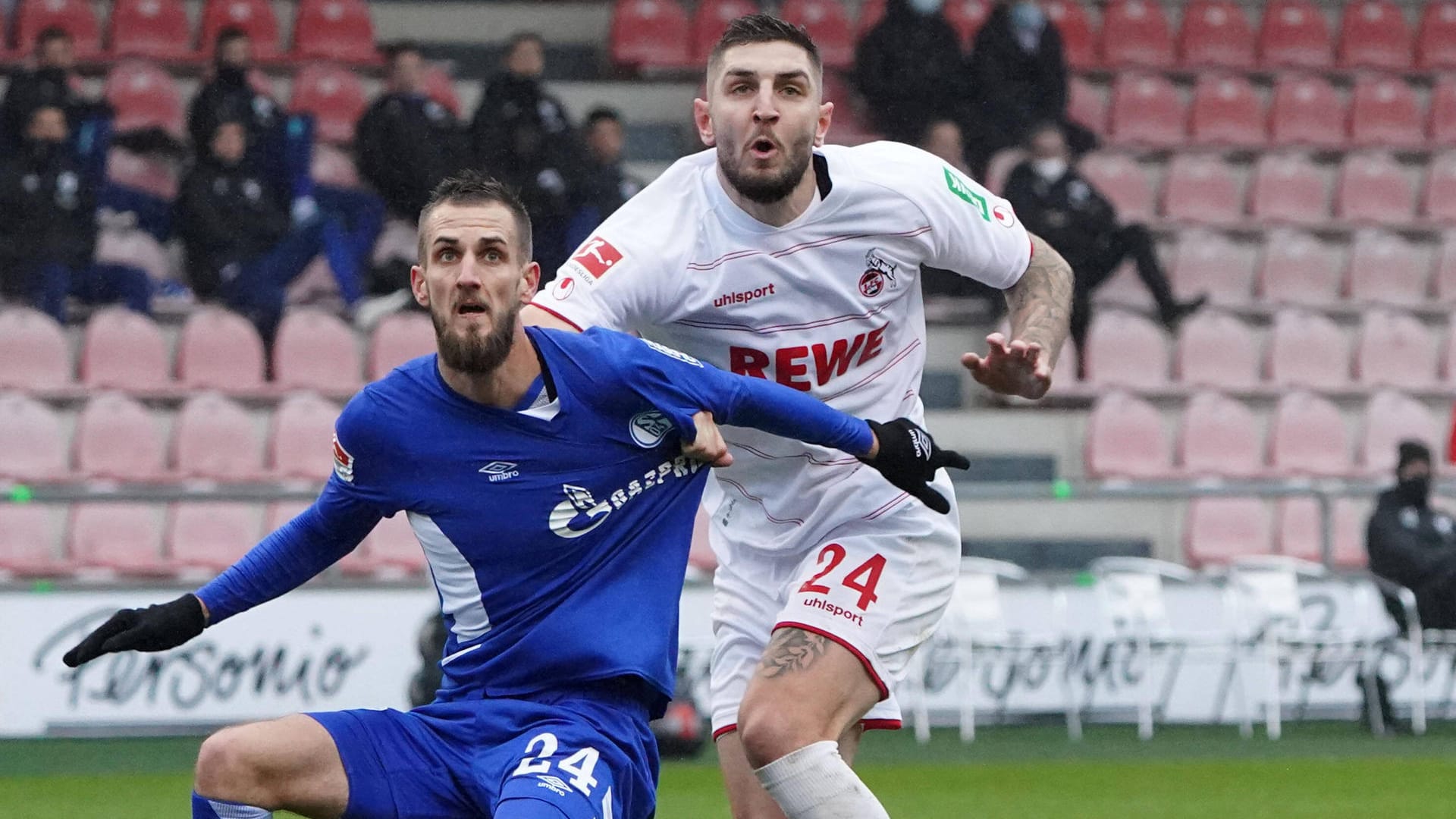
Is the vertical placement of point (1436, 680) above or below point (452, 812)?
below

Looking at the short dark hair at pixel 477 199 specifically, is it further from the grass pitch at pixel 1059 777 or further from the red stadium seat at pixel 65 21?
the red stadium seat at pixel 65 21

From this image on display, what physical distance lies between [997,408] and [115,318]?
6145mm

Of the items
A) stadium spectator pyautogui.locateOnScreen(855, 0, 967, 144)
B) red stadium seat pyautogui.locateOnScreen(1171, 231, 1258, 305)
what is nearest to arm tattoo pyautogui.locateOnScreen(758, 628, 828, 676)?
stadium spectator pyautogui.locateOnScreen(855, 0, 967, 144)

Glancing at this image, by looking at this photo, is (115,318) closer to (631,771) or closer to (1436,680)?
(1436,680)

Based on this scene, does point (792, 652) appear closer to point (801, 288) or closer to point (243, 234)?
point (801, 288)

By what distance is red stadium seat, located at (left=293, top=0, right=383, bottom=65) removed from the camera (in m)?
16.1

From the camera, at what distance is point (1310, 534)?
1389cm

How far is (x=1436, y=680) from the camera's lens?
43.6ft

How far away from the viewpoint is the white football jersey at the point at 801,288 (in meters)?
5.10

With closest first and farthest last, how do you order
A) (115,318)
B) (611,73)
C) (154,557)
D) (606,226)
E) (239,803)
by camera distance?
(239,803) < (606,226) < (154,557) < (115,318) < (611,73)

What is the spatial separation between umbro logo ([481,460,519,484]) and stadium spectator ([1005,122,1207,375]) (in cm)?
1036

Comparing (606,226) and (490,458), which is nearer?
(490,458)

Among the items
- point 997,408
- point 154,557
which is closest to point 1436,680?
point 997,408

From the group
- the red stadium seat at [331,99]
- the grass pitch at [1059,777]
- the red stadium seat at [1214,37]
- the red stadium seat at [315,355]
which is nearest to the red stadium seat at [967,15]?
the red stadium seat at [1214,37]
